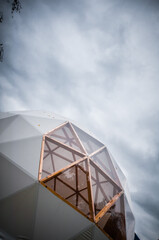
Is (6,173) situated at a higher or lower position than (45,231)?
higher

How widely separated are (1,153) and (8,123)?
261 centimetres

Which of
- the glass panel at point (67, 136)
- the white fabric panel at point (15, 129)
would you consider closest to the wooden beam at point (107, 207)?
the glass panel at point (67, 136)

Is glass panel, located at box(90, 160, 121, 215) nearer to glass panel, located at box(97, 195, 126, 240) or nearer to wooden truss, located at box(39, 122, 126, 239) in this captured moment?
wooden truss, located at box(39, 122, 126, 239)

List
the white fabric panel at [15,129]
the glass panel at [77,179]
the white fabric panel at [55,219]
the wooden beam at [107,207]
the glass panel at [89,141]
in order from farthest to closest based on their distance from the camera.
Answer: the glass panel at [89,141] < the white fabric panel at [15,129] < the glass panel at [77,179] < the wooden beam at [107,207] < the white fabric panel at [55,219]

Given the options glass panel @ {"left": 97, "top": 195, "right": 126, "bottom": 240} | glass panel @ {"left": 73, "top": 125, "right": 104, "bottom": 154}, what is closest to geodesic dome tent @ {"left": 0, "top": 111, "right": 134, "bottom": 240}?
glass panel @ {"left": 97, "top": 195, "right": 126, "bottom": 240}

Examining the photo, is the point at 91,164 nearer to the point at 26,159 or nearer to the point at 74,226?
the point at 74,226

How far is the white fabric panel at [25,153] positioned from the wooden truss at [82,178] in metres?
0.24

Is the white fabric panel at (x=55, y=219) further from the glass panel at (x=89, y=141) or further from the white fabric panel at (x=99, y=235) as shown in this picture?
the glass panel at (x=89, y=141)

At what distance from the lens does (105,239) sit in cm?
457

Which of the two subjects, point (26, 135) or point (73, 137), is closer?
point (26, 135)

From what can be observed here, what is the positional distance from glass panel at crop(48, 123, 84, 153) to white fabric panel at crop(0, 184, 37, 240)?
3.77 meters

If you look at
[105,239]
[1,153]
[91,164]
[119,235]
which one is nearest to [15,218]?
[1,153]

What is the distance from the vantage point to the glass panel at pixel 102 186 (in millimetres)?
6288

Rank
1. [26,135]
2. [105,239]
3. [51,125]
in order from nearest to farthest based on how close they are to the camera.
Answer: [105,239], [26,135], [51,125]
